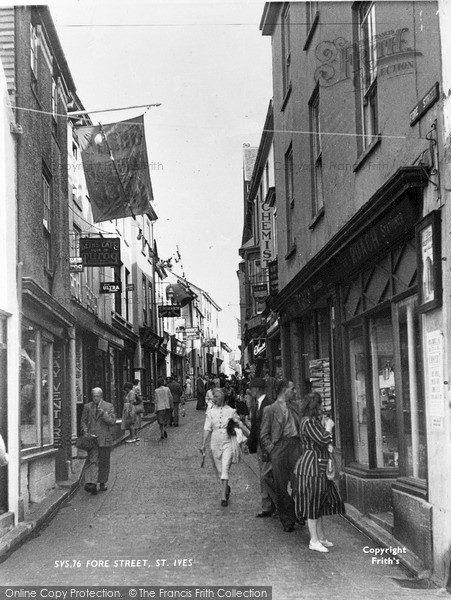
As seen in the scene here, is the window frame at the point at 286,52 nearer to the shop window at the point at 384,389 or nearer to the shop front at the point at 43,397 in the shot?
the shop front at the point at 43,397

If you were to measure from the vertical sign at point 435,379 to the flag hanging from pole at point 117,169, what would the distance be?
503 centimetres

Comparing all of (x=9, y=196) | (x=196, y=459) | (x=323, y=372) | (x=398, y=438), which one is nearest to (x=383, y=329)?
(x=398, y=438)

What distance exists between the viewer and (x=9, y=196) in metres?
10.3

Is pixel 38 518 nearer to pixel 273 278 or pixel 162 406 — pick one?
pixel 273 278

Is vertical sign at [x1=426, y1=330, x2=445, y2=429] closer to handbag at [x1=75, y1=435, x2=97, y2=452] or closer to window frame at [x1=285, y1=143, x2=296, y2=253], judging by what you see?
handbag at [x1=75, y1=435, x2=97, y2=452]

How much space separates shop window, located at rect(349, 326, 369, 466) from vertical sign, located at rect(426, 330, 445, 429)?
335cm

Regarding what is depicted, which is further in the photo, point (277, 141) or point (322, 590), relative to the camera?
point (277, 141)

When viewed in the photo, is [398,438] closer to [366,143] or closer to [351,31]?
[366,143]

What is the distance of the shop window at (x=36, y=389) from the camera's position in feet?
36.8

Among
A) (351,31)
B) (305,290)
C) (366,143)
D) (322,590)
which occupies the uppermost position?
(351,31)

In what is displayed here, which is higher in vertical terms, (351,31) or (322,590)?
(351,31)

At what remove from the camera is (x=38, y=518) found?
10.2 m

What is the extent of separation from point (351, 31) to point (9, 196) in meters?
4.77
